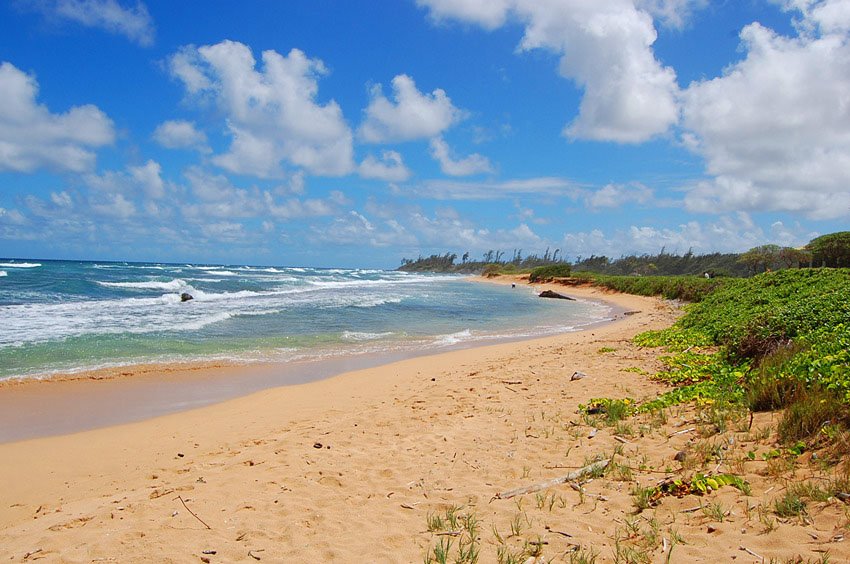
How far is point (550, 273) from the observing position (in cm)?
5912

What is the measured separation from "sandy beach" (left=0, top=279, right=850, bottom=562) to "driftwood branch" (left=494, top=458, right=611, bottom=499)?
8 cm

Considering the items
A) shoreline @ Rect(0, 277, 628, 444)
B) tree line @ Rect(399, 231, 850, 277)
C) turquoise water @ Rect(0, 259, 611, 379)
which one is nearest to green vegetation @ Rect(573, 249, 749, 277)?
tree line @ Rect(399, 231, 850, 277)

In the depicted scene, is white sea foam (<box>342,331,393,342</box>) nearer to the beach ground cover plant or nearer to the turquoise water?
the turquoise water

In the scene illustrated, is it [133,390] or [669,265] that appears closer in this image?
[133,390]

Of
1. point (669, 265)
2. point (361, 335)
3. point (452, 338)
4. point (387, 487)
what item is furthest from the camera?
point (669, 265)

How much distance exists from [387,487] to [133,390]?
6.88 m

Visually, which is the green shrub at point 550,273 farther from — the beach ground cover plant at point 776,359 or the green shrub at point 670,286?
the beach ground cover plant at point 776,359

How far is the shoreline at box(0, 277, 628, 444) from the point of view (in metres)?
7.53

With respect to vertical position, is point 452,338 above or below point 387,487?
below

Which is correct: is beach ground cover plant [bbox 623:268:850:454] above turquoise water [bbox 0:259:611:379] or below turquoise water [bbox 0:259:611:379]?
above

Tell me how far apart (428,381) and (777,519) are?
6.86m

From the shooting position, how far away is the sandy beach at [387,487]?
11.6 ft

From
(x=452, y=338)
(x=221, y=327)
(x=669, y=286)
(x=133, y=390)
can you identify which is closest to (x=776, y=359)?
(x=452, y=338)

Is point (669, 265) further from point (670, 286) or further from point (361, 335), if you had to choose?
point (361, 335)
